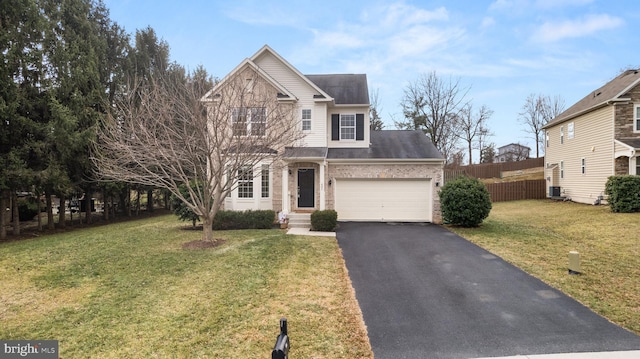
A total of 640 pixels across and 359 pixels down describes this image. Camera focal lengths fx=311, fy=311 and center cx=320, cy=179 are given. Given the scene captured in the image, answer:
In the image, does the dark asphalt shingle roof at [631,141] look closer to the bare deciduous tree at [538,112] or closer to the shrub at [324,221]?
the shrub at [324,221]

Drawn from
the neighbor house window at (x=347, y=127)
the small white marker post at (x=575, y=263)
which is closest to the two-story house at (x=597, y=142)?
the small white marker post at (x=575, y=263)

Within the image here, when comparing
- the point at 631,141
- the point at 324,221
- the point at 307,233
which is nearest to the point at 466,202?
the point at 324,221

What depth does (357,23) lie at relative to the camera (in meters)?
15.8

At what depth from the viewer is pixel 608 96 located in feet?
58.3

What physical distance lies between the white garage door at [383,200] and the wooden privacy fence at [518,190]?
40.1ft

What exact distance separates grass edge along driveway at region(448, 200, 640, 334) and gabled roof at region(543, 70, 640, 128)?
6.05m

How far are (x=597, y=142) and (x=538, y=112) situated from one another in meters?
28.5

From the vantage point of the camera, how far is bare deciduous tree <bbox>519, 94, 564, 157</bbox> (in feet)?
135

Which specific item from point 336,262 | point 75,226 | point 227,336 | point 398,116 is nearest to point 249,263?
point 336,262

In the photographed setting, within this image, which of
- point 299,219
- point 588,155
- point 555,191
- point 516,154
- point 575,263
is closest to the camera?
point 575,263

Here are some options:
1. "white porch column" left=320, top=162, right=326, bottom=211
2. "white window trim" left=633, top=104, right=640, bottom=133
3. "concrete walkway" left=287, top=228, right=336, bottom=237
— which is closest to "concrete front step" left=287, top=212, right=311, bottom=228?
"concrete walkway" left=287, top=228, right=336, bottom=237

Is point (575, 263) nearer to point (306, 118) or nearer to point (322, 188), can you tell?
point (322, 188)

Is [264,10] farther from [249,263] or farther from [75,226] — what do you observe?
[75,226]

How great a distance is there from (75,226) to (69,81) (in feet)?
28.8
